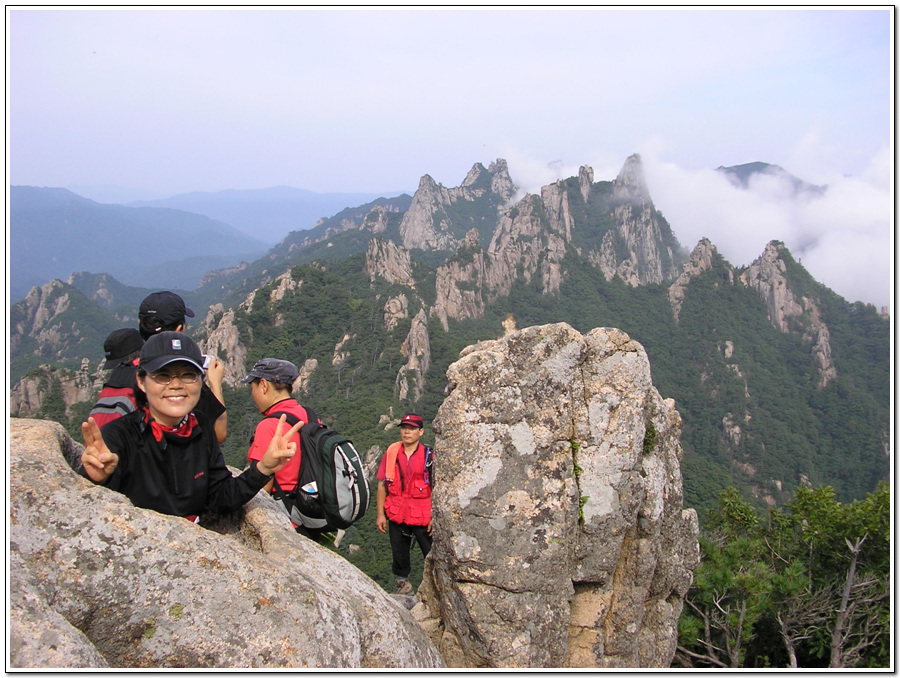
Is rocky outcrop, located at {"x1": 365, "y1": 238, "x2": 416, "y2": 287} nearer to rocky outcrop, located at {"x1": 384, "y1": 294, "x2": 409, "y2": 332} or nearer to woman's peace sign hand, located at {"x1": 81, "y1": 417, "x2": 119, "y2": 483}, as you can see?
rocky outcrop, located at {"x1": 384, "y1": 294, "x2": 409, "y2": 332}

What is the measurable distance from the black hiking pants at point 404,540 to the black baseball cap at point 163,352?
4.13m

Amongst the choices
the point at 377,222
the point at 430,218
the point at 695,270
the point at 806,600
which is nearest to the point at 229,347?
the point at 806,600

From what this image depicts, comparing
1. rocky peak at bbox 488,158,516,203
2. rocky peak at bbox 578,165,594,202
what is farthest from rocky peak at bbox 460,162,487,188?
rocky peak at bbox 578,165,594,202

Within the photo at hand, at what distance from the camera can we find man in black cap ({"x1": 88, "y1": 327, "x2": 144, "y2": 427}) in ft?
12.3

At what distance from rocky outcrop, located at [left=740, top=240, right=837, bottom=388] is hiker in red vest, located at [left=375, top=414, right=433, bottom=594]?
10371 cm

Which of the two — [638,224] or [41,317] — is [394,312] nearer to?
[41,317]

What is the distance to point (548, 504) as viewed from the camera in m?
5.30

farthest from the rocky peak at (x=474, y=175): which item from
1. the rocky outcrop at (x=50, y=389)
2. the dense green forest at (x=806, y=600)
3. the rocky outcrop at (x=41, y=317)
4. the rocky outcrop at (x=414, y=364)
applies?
the dense green forest at (x=806, y=600)

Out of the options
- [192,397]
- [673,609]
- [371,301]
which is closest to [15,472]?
[192,397]

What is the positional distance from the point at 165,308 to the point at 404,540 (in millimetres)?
4045

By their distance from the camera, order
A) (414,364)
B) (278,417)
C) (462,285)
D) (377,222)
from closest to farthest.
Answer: (278,417), (414,364), (462,285), (377,222)

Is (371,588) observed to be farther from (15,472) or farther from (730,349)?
(730,349)

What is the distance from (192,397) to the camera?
3.25 meters

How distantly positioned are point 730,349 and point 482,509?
93724mm
